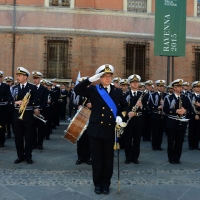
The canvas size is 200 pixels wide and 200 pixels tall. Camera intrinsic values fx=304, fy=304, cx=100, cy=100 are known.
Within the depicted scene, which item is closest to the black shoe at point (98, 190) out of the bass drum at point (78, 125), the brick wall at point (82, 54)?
the bass drum at point (78, 125)

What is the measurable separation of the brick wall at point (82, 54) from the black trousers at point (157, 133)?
8884 mm

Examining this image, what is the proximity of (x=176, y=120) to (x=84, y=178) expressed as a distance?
109 inches

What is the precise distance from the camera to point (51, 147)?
931 centimetres

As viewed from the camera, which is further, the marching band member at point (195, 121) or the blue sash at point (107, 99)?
the marching band member at point (195, 121)

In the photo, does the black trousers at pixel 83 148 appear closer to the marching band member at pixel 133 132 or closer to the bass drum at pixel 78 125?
the bass drum at pixel 78 125

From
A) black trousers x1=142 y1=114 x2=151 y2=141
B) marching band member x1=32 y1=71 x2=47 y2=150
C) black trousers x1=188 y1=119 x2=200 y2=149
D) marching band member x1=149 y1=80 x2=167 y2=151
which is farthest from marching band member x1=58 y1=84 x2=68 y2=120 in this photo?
black trousers x1=188 y1=119 x2=200 y2=149

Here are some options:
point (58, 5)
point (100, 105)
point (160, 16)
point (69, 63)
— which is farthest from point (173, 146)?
point (58, 5)

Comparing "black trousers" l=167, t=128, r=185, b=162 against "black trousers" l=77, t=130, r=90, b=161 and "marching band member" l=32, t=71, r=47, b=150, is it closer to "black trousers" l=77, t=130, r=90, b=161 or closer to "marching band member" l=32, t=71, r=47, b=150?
"black trousers" l=77, t=130, r=90, b=161

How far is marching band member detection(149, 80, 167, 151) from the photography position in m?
9.30

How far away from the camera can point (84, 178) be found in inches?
245

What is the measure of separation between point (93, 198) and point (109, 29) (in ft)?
46.1

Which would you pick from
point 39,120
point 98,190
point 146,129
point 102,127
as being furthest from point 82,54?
point 98,190

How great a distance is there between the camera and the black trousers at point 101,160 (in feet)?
17.6

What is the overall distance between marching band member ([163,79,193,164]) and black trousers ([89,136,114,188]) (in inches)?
105
